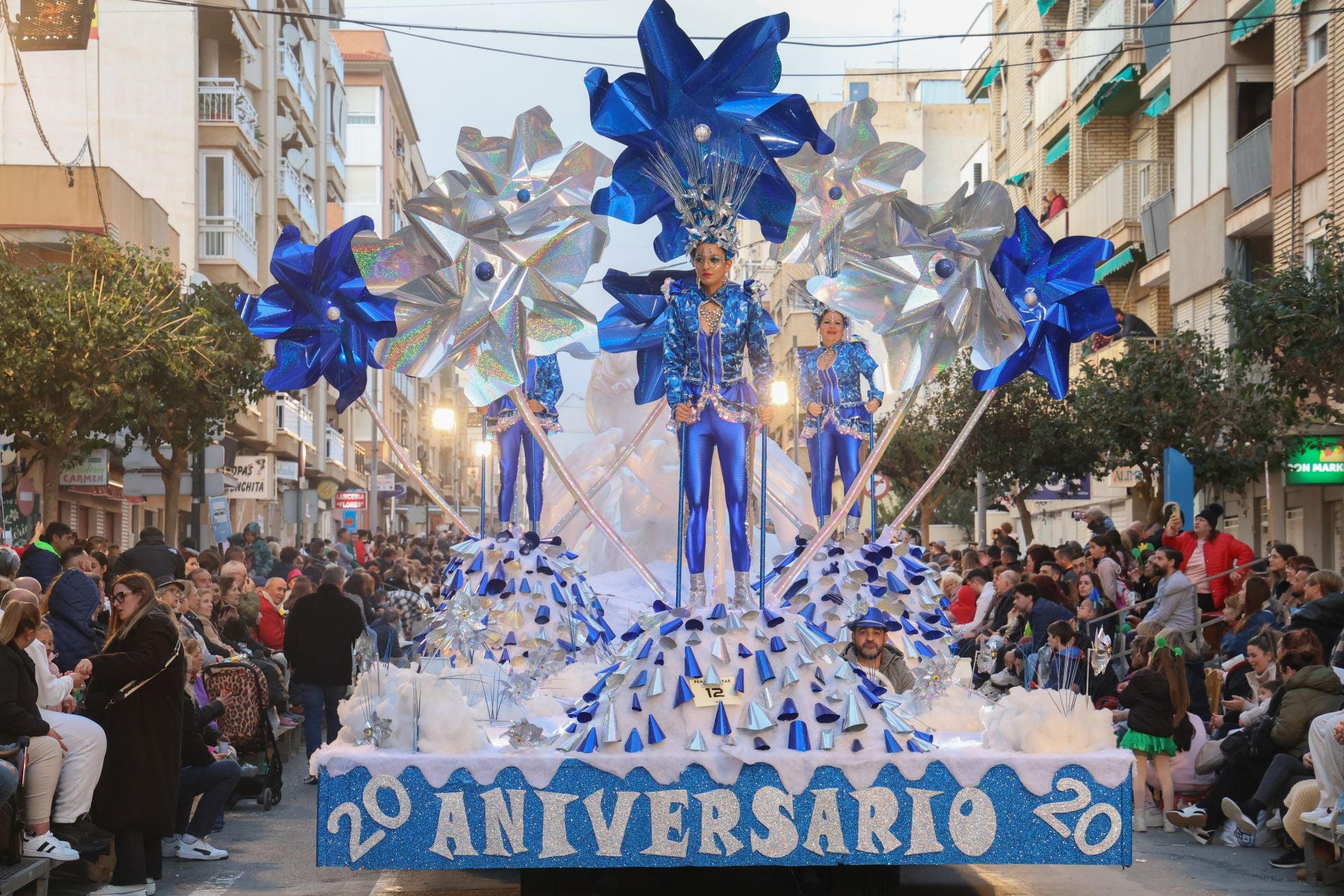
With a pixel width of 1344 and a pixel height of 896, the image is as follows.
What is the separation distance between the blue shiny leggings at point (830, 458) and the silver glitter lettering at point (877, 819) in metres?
3.65

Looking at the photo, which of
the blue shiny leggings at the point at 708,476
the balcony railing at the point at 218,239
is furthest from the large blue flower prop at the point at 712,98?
the balcony railing at the point at 218,239

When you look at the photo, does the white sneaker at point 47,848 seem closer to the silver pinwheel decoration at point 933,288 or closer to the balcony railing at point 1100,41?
the silver pinwheel decoration at point 933,288

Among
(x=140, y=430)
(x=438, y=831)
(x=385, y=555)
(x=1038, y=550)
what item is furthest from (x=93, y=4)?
(x=438, y=831)

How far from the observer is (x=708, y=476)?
9.48 meters

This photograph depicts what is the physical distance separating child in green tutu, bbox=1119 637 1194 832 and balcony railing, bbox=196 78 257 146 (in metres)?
30.5

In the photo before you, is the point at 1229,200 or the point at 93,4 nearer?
the point at 93,4

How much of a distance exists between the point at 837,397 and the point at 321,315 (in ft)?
10.7

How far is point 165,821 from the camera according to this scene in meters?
9.88

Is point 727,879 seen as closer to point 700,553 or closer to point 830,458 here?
point 700,553

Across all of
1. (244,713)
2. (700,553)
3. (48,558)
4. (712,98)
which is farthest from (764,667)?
(48,558)

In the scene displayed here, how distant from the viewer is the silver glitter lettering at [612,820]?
8.20 m

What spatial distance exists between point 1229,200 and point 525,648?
65.9 feet

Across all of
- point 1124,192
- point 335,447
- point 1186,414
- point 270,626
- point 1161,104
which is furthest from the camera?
point 335,447

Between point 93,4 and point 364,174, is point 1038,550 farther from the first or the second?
point 364,174
